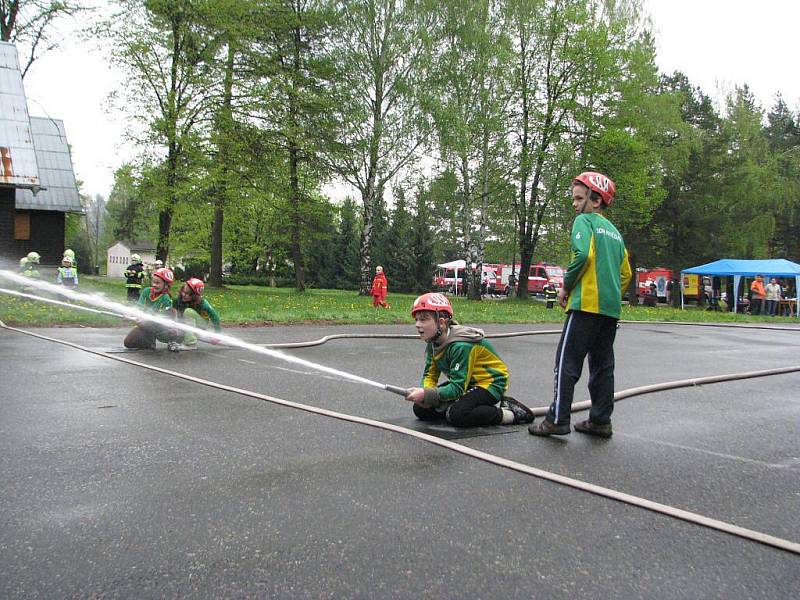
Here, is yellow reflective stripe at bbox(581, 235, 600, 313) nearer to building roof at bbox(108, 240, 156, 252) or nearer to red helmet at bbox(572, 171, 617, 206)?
red helmet at bbox(572, 171, 617, 206)

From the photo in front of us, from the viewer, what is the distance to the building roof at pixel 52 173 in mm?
33156

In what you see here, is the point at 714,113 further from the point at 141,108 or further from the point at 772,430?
the point at 772,430

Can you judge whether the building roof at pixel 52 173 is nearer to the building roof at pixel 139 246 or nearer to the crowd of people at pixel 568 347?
the crowd of people at pixel 568 347

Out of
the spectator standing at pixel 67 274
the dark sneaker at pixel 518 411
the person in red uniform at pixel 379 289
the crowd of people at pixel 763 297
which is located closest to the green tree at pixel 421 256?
the crowd of people at pixel 763 297

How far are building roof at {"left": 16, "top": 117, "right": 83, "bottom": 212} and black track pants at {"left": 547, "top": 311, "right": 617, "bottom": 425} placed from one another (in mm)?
34040

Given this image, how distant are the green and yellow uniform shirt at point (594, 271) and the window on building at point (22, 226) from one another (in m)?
34.8

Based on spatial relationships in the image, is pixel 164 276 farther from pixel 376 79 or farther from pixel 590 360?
pixel 376 79

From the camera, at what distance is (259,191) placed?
3047 centimetres

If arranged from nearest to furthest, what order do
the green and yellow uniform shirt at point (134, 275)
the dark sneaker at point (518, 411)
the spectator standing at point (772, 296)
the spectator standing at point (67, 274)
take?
the dark sneaker at point (518, 411), the green and yellow uniform shirt at point (134, 275), the spectator standing at point (67, 274), the spectator standing at point (772, 296)

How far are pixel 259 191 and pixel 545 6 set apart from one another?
17209 mm

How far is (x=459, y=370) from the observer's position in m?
5.04

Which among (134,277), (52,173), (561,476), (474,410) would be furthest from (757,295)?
(52,173)

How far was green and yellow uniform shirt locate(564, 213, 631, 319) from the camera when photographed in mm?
4781

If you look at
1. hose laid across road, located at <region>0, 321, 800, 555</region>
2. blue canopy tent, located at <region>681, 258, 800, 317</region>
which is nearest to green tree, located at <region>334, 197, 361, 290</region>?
blue canopy tent, located at <region>681, 258, 800, 317</region>
